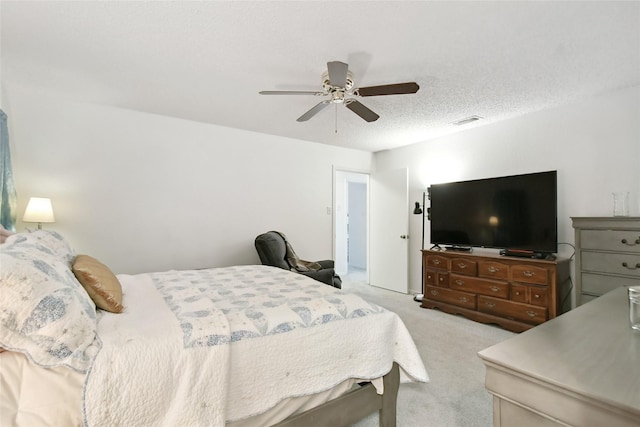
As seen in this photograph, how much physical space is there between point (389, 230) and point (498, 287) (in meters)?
1.99

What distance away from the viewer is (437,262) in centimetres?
406

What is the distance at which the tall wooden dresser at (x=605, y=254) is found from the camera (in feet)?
8.41

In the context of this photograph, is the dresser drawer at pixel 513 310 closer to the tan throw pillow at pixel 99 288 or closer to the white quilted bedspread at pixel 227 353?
the white quilted bedspread at pixel 227 353

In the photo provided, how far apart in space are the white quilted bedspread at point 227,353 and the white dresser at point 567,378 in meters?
0.85

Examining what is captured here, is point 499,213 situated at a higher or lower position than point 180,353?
higher

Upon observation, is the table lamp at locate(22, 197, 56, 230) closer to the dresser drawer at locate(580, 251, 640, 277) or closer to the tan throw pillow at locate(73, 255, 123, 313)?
the tan throw pillow at locate(73, 255, 123, 313)

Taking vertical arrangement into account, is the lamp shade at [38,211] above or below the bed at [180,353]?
above

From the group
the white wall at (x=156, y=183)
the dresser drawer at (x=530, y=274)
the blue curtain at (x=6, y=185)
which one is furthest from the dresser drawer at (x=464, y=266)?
the blue curtain at (x=6, y=185)

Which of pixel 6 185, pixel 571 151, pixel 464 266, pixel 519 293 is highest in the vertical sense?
pixel 571 151

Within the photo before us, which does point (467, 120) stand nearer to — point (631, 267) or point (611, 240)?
point (611, 240)

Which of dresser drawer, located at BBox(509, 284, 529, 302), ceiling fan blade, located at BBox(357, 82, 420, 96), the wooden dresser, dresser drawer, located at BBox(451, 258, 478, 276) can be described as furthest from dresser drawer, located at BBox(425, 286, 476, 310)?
ceiling fan blade, located at BBox(357, 82, 420, 96)

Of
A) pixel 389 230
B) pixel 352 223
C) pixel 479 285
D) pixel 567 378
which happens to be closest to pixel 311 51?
pixel 567 378

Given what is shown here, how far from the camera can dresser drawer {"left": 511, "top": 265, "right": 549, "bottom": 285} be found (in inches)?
121

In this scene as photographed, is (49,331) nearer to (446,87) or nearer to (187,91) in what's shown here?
(187,91)
